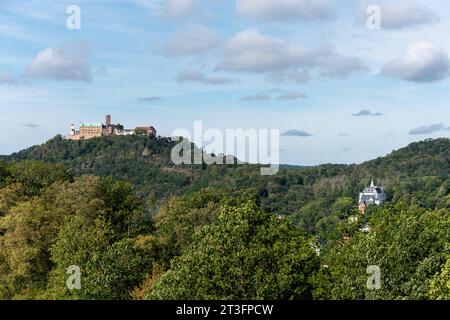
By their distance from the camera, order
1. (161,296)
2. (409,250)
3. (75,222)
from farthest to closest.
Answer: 1. (75,222)
2. (409,250)
3. (161,296)

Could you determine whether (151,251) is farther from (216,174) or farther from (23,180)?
(216,174)

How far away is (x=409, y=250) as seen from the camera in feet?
103

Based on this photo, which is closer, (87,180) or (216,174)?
(87,180)

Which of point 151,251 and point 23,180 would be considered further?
point 23,180

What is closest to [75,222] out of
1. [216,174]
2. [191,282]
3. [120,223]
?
[120,223]

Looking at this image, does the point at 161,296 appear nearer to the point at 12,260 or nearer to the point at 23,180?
the point at 12,260
